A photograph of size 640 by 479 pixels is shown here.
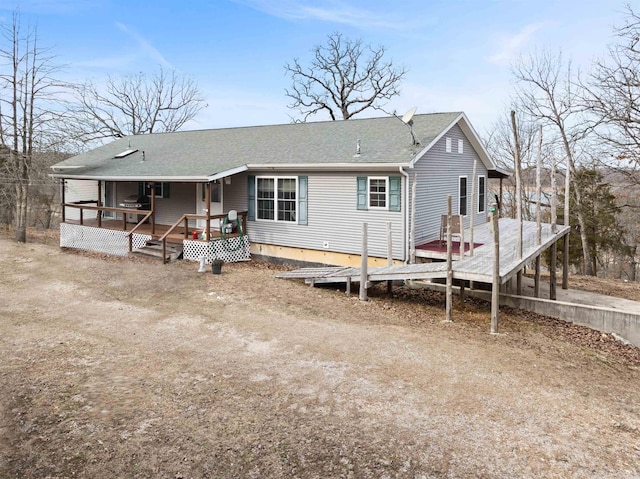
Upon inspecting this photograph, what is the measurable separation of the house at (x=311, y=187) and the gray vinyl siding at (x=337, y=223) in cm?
3

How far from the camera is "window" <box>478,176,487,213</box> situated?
59.0 feet

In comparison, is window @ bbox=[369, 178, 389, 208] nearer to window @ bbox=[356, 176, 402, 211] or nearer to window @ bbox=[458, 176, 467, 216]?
window @ bbox=[356, 176, 402, 211]

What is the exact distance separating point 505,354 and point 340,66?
33136 mm

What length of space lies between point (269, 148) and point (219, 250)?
408 cm

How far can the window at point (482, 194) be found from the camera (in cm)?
1797

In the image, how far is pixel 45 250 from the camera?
1795cm

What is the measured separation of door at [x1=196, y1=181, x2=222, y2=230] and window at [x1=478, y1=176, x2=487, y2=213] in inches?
382

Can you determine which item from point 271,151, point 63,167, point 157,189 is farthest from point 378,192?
point 63,167

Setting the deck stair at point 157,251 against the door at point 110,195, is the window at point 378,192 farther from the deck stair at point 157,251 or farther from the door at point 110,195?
the door at point 110,195

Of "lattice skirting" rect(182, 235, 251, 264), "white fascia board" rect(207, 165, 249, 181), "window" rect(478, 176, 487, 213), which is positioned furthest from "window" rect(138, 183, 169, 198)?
"window" rect(478, 176, 487, 213)

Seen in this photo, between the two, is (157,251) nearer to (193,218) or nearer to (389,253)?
(193,218)

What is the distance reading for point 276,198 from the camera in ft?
49.5

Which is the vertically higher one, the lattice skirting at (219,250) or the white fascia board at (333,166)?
the white fascia board at (333,166)

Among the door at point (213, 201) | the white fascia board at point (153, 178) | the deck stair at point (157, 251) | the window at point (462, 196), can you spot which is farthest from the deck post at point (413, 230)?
the deck stair at point (157, 251)
